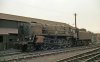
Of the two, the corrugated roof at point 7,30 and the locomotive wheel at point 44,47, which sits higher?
the corrugated roof at point 7,30

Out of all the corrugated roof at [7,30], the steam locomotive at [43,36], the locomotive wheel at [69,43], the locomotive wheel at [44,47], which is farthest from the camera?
the corrugated roof at [7,30]

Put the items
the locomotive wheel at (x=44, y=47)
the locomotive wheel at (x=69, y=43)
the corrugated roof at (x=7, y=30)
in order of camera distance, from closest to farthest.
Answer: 1. the locomotive wheel at (x=44, y=47)
2. the locomotive wheel at (x=69, y=43)
3. the corrugated roof at (x=7, y=30)

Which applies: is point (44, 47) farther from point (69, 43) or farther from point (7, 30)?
point (7, 30)

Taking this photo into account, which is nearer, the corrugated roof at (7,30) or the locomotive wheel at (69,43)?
the locomotive wheel at (69,43)

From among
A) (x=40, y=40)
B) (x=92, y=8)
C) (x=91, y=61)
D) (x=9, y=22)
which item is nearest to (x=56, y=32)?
(x=40, y=40)

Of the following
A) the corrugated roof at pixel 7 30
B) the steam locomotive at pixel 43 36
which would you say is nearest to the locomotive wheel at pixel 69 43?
the steam locomotive at pixel 43 36

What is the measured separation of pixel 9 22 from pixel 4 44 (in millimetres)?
5692

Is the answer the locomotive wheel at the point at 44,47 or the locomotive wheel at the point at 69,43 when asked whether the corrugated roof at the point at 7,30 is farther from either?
the locomotive wheel at the point at 69,43

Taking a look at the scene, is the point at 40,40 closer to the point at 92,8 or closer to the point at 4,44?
the point at 4,44

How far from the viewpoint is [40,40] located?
16.9 metres

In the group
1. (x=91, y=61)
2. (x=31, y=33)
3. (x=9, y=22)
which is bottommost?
(x=91, y=61)

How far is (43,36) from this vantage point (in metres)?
17.7

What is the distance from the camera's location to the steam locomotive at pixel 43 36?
662 inches

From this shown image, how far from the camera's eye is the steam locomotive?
55.2 feet
